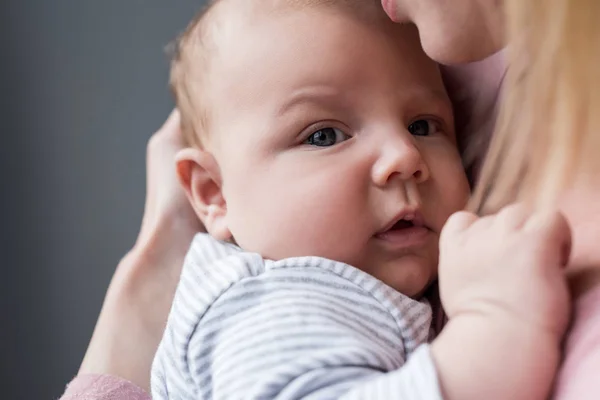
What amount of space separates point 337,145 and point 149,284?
401 millimetres

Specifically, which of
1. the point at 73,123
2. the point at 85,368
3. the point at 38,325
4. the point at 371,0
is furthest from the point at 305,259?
the point at 38,325

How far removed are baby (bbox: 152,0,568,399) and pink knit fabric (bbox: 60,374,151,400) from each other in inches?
4.5

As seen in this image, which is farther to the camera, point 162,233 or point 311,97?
point 162,233

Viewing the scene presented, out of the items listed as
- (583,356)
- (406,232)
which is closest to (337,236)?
(406,232)

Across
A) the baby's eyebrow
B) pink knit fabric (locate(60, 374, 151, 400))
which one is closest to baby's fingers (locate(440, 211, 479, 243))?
the baby's eyebrow

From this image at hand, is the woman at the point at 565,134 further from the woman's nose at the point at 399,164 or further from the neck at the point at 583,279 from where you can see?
the woman's nose at the point at 399,164

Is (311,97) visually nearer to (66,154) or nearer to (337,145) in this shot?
(337,145)

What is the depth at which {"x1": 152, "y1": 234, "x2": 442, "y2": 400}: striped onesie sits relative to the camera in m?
0.62

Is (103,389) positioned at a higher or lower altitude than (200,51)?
lower

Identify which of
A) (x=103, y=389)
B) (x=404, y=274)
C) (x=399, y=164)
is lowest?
(x=103, y=389)

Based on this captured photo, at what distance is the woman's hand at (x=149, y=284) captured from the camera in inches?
38.8

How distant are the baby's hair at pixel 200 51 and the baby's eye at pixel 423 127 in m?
0.13

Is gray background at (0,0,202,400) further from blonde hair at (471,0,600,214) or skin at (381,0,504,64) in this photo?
blonde hair at (471,0,600,214)

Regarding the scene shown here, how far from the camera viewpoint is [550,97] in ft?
1.93
